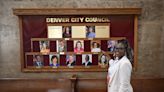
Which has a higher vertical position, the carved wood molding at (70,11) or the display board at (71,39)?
the carved wood molding at (70,11)

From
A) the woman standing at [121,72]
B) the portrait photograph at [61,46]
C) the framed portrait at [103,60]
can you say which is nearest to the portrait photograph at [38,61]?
the portrait photograph at [61,46]

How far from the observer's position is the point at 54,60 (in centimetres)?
441

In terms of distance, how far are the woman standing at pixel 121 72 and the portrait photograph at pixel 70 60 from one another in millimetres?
1189

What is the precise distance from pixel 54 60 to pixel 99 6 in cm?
134

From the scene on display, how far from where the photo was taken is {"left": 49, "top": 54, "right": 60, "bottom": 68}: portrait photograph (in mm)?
4396

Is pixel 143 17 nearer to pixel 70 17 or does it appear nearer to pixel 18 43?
pixel 70 17

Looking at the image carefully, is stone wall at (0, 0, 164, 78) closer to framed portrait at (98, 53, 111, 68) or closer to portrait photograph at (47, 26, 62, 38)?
framed portrait at (98, 53, 111, 68)

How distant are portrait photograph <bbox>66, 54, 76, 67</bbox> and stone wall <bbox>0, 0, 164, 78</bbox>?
18 centimetres

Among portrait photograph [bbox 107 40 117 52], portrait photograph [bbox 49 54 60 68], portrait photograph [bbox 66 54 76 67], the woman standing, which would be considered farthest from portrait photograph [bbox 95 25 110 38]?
the woman standing

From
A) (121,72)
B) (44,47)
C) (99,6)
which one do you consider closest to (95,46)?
(99,6)

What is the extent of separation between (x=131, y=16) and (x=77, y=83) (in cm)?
163

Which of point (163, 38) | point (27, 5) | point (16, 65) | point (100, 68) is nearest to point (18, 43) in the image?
point (16, 65)

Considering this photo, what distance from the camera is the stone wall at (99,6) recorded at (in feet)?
14.2

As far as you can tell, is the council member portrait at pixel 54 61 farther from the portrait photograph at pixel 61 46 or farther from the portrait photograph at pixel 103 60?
the portrait photograph at pixel 103 60
